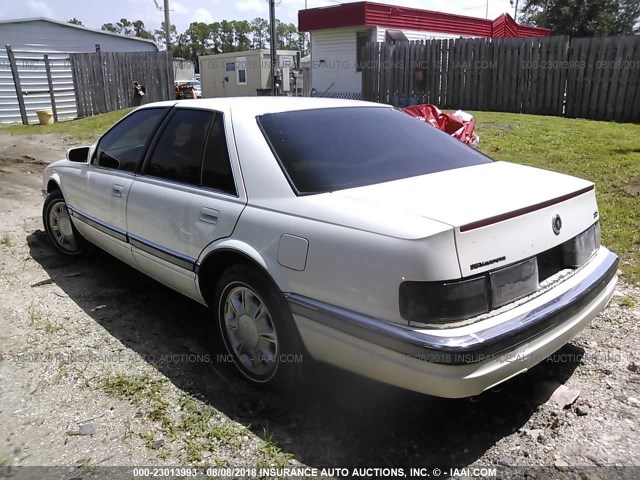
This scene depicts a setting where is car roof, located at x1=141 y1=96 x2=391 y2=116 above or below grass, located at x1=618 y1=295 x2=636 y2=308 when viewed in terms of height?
above

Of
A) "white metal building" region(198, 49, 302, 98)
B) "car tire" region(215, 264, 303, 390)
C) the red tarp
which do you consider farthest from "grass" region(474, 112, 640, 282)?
"white metal building" region(198, 49, 302, 98)

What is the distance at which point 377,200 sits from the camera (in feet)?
8.22

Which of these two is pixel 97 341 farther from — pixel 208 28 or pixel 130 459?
pixel 208 28

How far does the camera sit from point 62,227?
5.21 m

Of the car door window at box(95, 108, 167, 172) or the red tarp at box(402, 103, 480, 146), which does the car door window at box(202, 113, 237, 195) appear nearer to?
the car door window at box(95, 108, 167, 172)

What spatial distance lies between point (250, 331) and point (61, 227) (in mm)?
3140

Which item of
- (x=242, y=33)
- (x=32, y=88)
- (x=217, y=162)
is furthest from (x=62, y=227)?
(x=242, y=33)

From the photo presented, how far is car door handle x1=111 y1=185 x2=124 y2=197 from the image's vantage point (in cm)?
398

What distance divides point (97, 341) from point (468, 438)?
2.48 metres

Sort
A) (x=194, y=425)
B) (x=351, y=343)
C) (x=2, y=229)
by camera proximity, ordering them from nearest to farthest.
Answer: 1. (x=351, y=343)
2. (x=194, y=425)
3. (x=2, y=229)

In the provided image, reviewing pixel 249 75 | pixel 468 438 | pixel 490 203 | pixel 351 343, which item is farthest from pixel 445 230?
pixel 249 75

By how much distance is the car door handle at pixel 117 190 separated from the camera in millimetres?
3980

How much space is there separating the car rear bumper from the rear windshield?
686mm

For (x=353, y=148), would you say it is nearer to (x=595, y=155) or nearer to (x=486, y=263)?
(x=486, y=263)
